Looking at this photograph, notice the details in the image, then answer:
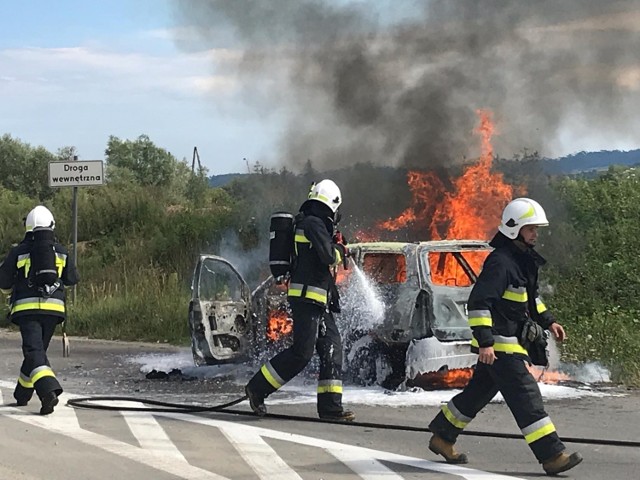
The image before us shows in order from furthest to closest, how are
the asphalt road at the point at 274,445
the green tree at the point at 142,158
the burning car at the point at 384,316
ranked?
the green tree at the point at 142,158 < the burning car at the point at 384,316 < the asphalt road at the point at 274,445

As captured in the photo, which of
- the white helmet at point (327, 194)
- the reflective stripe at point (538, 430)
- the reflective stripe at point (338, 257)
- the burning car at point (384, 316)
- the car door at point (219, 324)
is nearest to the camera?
the reflective stripe at point (538, 430)

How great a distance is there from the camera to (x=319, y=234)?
830 centimetres

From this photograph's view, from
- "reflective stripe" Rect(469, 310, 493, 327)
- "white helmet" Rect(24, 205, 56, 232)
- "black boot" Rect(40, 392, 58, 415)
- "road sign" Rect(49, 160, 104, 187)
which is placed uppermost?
"road sign" Rect(49, 160, 104, 187)

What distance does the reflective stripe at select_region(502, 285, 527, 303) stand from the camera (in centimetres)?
651

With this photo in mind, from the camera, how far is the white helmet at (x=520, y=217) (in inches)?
256

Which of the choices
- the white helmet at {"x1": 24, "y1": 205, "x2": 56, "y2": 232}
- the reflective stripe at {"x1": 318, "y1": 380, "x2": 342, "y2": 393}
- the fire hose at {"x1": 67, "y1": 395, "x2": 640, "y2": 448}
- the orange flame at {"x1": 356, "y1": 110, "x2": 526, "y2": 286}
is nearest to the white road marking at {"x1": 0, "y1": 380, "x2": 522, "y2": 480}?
the fire hose at {"x1": 67, "y1": 395, "x2": 640, "y2": 448}

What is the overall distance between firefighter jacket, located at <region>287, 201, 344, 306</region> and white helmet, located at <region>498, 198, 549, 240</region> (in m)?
2.06

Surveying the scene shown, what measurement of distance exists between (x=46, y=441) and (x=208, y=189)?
2511cm

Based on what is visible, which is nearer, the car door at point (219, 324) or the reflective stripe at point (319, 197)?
the reflective stripe at point (319, 197)

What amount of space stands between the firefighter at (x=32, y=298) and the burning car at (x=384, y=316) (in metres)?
1.92

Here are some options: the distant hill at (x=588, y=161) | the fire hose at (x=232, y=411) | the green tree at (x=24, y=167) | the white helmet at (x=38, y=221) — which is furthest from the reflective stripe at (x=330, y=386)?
the green tree at (x=24, y=167)

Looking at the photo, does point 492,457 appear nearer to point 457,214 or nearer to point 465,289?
point 465,289

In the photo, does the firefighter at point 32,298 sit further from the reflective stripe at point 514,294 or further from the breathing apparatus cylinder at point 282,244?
the reflective stripe at point 514,294

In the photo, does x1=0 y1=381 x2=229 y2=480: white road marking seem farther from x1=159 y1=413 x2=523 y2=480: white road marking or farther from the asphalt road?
x1=159 y1=413 x2=523 y2=480: white road marking
